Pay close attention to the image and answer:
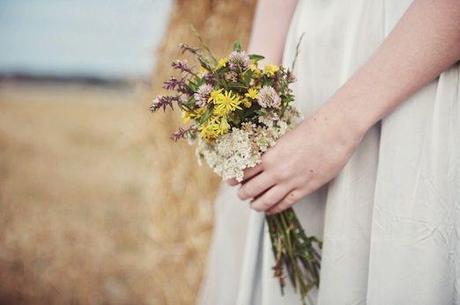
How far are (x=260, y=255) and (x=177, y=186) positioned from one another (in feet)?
3.78

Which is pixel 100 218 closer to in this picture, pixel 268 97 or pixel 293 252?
pixel 293 252

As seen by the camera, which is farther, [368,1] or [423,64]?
[368,1]

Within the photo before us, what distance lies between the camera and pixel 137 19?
1.11 meters

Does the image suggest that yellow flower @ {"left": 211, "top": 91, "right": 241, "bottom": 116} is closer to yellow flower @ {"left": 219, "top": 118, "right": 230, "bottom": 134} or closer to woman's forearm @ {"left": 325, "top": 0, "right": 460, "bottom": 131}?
yellow flower @ {"left": 219, "top": 118, "right": 230, "bottom": 134}

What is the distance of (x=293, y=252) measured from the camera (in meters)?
0.94

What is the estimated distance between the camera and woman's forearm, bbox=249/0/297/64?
1.02 m

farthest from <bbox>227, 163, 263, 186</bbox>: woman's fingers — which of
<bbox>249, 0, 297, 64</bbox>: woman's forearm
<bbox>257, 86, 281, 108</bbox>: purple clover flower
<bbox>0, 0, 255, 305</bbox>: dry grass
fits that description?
<bbox>0, 0, 255, 305</bbox>: dry grass

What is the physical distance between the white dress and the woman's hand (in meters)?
0.05

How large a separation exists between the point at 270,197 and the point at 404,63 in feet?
0.93

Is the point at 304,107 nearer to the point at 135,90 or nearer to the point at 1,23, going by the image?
the point at 135,90

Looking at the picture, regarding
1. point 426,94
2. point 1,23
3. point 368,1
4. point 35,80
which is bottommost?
point 426,94

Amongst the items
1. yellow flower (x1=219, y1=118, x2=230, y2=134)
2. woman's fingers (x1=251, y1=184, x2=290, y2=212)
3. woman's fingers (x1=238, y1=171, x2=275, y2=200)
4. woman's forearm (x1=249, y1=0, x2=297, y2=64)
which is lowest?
woman's fingers (x1=251, y1=184, x2=290, y2=212)

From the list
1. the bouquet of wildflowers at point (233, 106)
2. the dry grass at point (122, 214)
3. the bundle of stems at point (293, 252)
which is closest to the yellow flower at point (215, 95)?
the bouquet of wildflowers at point (233, 106)

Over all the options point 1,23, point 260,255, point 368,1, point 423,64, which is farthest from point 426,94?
point 1,23
